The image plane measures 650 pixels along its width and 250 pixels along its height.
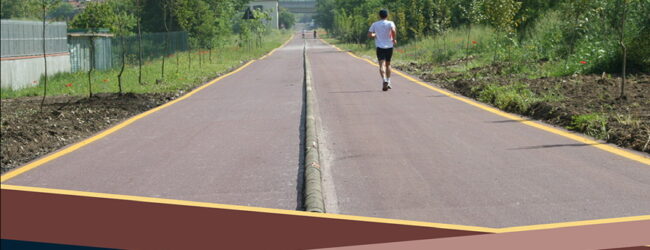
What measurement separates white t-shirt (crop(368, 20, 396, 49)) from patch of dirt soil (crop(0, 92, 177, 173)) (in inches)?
195

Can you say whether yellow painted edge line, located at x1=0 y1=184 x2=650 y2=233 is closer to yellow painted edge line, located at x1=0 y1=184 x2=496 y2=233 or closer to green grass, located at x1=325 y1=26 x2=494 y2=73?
yellow painted edge line, located at x1=0 y1=184 x2=496 y2=233

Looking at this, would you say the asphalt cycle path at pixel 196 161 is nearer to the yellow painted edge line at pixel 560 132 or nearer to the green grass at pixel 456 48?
the yellow painted edge line at pixel 560 132

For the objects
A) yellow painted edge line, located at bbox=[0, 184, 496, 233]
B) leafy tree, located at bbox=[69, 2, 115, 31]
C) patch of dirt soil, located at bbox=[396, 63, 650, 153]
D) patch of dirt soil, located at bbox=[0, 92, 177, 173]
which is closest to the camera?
yellow painted edge line, located at bbox=[0, 184, 496, 233]

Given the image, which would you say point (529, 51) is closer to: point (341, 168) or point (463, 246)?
point (341, 168)

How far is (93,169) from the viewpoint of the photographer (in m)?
7.34

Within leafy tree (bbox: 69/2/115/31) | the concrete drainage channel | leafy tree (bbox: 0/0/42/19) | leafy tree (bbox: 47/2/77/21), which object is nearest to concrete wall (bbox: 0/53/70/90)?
leafy tree (bbox: 47/2/77/21)

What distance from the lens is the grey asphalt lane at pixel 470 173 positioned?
5520mm

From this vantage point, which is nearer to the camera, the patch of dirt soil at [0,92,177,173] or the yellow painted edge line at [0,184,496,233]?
the yellow painted edge line at [0,184,496,233]

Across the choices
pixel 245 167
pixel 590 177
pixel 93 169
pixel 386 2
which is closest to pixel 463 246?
pixel 590 177

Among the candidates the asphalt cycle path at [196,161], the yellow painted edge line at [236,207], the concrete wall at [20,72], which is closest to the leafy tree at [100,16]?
the concrete wall at [20,72]

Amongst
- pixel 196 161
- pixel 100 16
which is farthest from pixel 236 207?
pixel 100 16

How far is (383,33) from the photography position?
16.8m

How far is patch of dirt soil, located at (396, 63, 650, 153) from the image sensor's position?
28.6ft

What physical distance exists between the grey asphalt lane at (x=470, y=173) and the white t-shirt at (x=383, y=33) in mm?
5710
